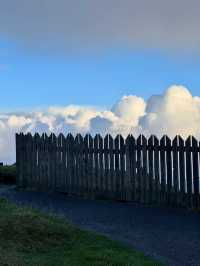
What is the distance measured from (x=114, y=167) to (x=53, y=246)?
23.7 feet

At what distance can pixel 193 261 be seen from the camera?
8602 mm

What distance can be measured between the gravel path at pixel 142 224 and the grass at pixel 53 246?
55 centimetres

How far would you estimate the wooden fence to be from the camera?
14188 millimetres

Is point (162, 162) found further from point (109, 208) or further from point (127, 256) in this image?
point (127, 256)

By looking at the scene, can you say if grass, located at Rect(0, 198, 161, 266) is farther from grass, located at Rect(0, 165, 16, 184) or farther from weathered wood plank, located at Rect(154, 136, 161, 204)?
grass, located at Rect(0, 165, 16, 184)

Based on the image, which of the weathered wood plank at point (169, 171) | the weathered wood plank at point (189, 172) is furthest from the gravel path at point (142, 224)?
the weathered wood plank at point (169, 171)

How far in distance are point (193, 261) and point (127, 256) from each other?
0.98 metres

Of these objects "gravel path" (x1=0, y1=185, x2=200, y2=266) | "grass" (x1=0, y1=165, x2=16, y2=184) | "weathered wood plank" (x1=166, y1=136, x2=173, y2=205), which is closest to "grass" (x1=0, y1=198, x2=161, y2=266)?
"gravel path" (x1=0, y1=185, x2=200, y2=266)

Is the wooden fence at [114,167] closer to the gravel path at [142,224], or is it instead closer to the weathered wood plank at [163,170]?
the weathered wood plank at [163,170]

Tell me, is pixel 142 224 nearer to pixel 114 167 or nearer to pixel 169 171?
pixel 169 171

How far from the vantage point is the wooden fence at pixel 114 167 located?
46.5 ft

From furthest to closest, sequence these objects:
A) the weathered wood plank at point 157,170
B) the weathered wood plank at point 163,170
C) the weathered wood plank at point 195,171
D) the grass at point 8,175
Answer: the grass at point 8,175
the weathered wood plank at point 157,170
the weathered wood plank at point 163,170
the weathered wood plank at point 195,171

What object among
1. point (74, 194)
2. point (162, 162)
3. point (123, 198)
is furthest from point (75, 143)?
point (162, 162)

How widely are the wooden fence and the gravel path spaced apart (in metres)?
0.51
